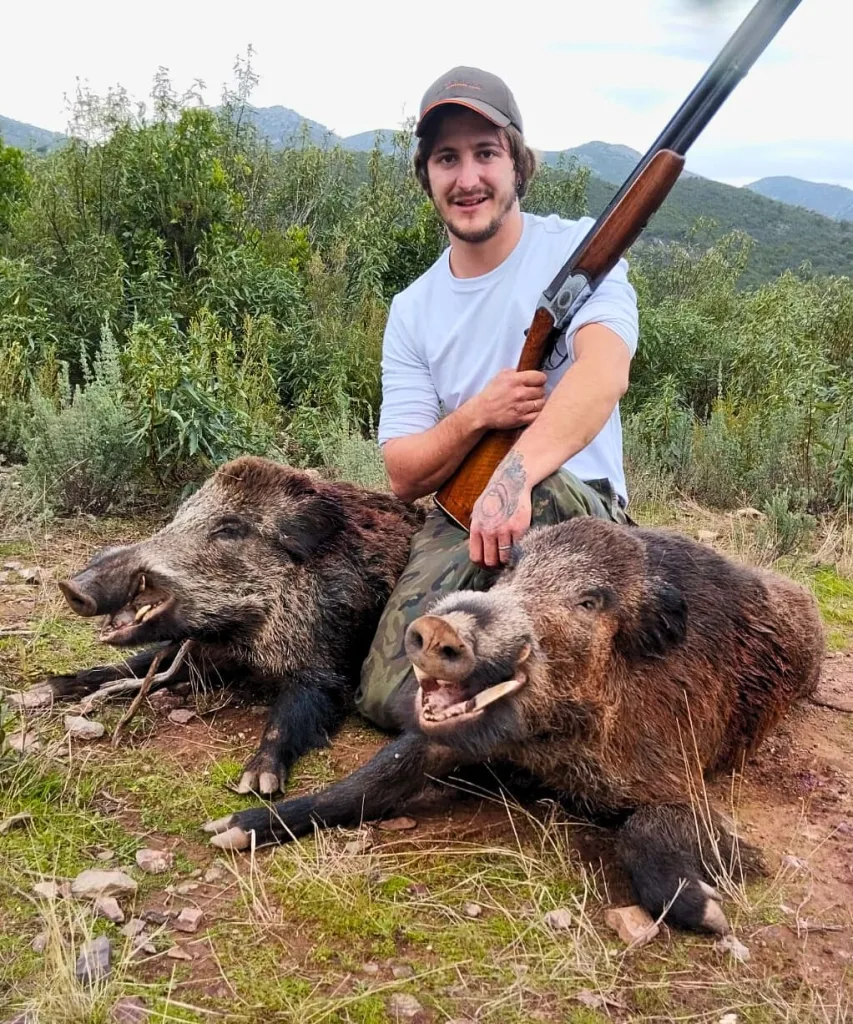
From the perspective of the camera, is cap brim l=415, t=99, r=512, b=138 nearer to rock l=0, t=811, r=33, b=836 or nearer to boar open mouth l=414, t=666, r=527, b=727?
boar open mouth l=414, t=666, r=527, b=727

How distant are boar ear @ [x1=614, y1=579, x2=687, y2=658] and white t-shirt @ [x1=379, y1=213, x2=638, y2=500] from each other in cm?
97

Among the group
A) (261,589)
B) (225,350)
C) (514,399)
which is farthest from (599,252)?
(225,350)

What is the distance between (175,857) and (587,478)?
219 cm

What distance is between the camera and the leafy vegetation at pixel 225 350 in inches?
225

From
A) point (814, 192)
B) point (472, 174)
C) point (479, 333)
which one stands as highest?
point (814, 192)

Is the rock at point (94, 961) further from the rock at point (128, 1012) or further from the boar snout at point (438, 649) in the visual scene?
the boar snout at point (438, 649)

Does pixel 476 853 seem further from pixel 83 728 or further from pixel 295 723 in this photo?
pixel 83 728

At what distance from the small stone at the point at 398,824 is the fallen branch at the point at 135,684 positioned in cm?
107

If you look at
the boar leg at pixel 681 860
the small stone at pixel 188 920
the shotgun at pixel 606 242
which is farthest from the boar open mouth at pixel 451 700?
the shotgun at pixel 606 242

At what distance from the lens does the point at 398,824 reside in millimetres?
2990

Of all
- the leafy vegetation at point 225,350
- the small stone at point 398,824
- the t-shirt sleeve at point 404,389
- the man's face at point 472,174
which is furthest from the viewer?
the leafy vegetation at point 225,350

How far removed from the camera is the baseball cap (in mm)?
3805

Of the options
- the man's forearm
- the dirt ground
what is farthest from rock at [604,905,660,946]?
the man's forearm

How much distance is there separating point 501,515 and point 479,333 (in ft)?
3.84
